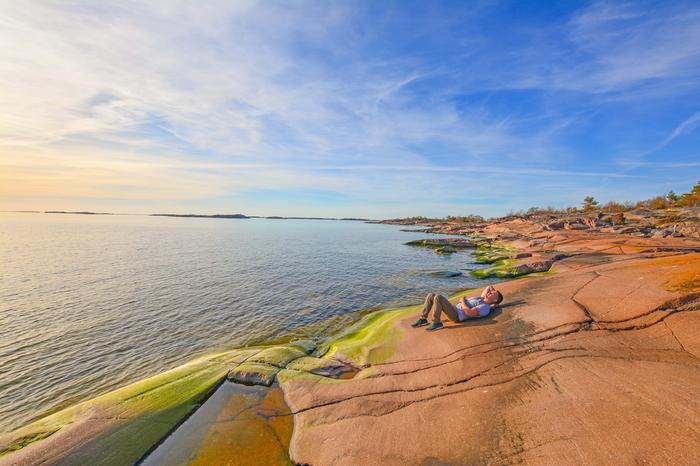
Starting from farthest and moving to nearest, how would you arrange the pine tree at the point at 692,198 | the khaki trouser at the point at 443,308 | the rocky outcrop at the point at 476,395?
the pine tree at the point at 692,198
the khaki trouser at the point at 443,308
the rocky outcrop at the point at 476,395

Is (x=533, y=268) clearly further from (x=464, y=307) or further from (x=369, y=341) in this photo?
(x=369, y=341)

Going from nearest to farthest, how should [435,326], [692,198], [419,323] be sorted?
1. [435,326]
2. [419,323]
3. [692,198]

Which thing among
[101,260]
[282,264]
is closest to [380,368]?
[282,264]

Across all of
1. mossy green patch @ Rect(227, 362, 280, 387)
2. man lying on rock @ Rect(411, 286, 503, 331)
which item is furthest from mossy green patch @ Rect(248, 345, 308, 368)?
man lying on rock @ Rect(411, 286, 503, 331)

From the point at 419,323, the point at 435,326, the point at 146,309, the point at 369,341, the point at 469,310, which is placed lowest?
the point at 146,309

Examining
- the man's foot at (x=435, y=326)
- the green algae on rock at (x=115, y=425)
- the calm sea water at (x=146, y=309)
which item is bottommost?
the calm sea water at (x=146, y=309)

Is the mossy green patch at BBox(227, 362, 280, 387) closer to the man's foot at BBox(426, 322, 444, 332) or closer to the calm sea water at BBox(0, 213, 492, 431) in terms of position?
the calm sea water at BBox(0, 213, 492, 431)

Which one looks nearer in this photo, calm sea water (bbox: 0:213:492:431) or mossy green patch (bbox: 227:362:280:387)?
mossy green patch (bbox: 227:362:280:387)

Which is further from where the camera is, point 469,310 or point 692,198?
point 692,198

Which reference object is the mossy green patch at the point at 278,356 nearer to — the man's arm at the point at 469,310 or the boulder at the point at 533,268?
the man's arm at the point at 469,310

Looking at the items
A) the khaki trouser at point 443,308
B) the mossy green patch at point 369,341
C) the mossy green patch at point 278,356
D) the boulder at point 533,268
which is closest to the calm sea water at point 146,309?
the mossy green patch at point 369,341

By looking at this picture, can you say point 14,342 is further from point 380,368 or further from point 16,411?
point 380,368

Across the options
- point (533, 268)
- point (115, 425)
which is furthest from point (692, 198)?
point (115, 425)

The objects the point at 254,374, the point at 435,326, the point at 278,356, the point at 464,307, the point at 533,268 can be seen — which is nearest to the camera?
the point at 254,374
